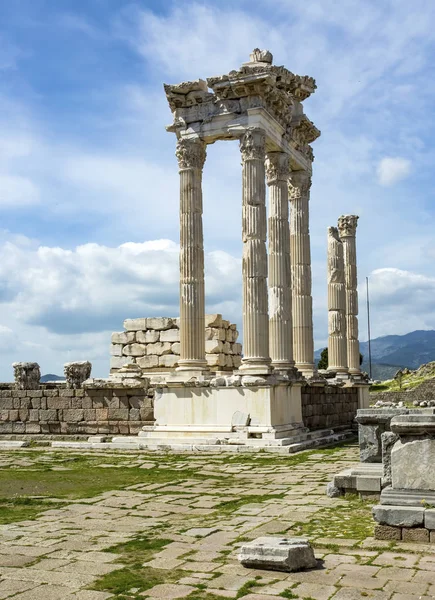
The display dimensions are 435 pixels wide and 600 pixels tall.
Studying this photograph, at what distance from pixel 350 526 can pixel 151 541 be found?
1989mm

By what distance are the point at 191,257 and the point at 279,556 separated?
13.9 meters

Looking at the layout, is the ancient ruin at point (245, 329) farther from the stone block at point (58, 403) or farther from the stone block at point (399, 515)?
the stone block at point (399, 515)

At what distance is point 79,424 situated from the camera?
68.7 feet

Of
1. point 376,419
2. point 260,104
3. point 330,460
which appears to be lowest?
point 330,460

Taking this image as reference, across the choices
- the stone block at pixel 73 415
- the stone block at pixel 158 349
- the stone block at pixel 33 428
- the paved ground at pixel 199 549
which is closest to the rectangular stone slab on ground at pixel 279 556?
the paved ground at pixel 199 549

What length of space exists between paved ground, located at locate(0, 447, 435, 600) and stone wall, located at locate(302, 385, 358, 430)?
1018 centimetres

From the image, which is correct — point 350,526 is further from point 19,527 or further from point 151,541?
point 19,527

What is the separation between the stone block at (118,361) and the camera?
82.0 ft

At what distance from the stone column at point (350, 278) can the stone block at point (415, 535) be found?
21415mm

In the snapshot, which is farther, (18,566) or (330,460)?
(330,460)

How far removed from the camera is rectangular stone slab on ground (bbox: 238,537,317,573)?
611 centimetres

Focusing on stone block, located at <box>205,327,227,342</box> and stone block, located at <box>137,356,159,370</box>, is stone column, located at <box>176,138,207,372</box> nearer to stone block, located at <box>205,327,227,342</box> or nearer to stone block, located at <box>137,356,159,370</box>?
stone block, located at <box>205,327,227,342</box>

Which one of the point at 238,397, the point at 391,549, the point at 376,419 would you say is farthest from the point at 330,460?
the point at 391,549

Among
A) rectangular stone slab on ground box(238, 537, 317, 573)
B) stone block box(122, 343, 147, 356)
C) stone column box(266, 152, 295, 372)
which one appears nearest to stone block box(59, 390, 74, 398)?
stone block box(122, 343, 147, 356)
